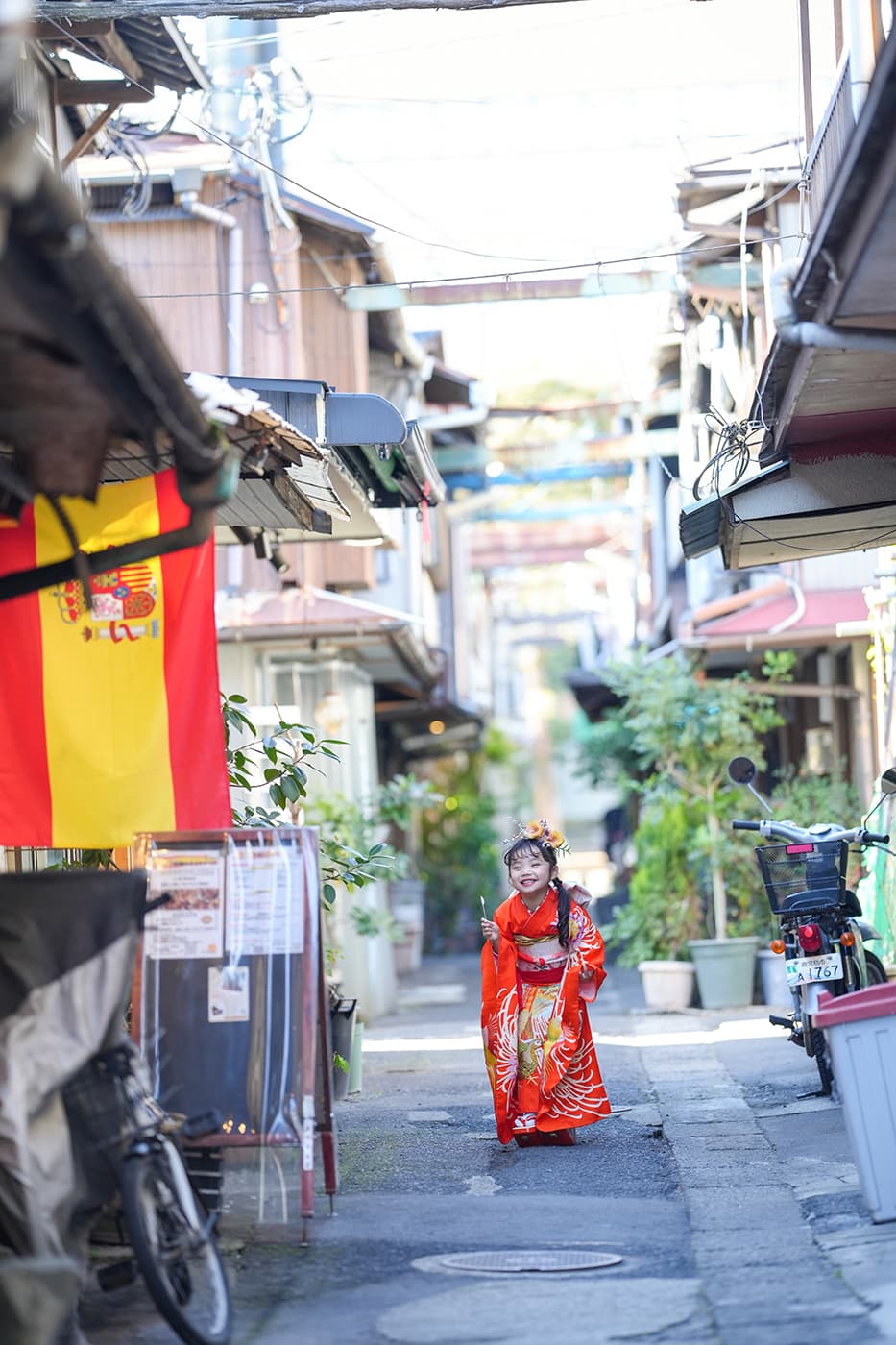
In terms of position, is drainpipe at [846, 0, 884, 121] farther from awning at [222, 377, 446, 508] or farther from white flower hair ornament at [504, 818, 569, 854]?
white flower hair ornament at [504, 818, 569, 854]

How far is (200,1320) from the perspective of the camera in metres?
5.00

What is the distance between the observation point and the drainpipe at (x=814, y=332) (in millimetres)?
6805

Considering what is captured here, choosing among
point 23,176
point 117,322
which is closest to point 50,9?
point 117,322

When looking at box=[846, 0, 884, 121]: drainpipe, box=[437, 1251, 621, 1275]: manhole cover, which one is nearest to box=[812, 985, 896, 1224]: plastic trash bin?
box=[437, 1251, 621, 1275]: manhole cover

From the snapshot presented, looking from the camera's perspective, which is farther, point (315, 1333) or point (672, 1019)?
point (672, 1019)

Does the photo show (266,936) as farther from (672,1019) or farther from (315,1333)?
(672,1019)

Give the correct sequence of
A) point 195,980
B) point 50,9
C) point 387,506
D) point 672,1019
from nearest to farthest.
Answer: point 195,980
point 50,9
point 387,506
point 672,1019

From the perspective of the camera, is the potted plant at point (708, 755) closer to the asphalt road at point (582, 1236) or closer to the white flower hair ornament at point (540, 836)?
the asphalt road at point (582, 1236)

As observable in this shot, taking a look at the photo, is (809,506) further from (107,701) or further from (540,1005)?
(107,701)

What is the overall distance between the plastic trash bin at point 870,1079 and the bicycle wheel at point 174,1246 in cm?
252

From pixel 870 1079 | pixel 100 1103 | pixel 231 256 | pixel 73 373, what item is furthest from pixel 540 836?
pixel 231 256

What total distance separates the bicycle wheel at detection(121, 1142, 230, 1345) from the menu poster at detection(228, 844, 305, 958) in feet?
3.97

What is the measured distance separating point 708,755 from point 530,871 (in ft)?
23.8

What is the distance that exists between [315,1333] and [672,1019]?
399 inches
